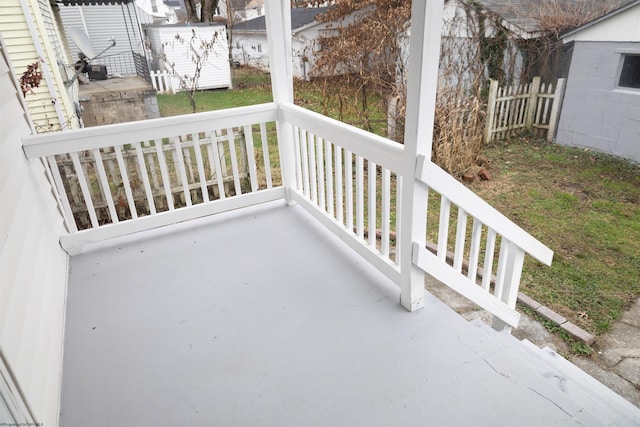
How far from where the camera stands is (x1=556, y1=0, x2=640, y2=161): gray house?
2252mm

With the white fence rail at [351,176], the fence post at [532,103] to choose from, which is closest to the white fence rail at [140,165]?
the white fence rail at [351,176]

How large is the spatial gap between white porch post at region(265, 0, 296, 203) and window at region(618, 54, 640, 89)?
2.11 m

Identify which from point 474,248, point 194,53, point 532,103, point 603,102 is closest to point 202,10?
point 194,53

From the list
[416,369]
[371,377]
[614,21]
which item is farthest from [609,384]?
[614,21]

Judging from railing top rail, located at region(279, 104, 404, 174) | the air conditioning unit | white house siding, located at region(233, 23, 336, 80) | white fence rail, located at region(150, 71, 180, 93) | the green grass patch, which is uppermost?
white house siding, located at region(233, 23, 336, 80)

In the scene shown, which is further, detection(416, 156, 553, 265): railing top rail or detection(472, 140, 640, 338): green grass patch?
detection(472, 140, 640, 338): green grass patch

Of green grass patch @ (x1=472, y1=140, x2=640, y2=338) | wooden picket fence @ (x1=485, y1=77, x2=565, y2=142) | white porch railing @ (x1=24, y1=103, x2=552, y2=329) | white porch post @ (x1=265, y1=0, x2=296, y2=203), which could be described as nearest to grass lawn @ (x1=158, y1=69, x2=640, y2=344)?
green grass patch @ (x1=472, y1=140, x2=640, y2=338)

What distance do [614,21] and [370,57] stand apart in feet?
7.33

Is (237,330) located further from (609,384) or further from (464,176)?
(464,176)

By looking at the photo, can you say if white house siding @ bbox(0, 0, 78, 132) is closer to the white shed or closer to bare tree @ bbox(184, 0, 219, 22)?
the white shed

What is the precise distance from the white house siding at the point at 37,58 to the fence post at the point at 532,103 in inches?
190

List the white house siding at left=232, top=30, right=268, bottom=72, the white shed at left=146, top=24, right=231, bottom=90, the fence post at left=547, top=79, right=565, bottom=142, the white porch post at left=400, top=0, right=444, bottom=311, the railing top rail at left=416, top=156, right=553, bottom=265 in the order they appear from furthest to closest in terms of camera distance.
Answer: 1. the white shed at left=146, top=24, right=231, bottom=90
2. the white house siding at left=232, top=30, right=268, bottom=72
3. the fence post at left=547, top=79, right=565, bottom=142
4. the railing top rail at left=416, top=156, right=553, bottom=265
5. the white porch post at left=400, top=0, right=444, bottom=311

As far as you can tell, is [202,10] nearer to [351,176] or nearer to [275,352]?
[351,176]

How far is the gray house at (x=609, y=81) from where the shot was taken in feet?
7.39
